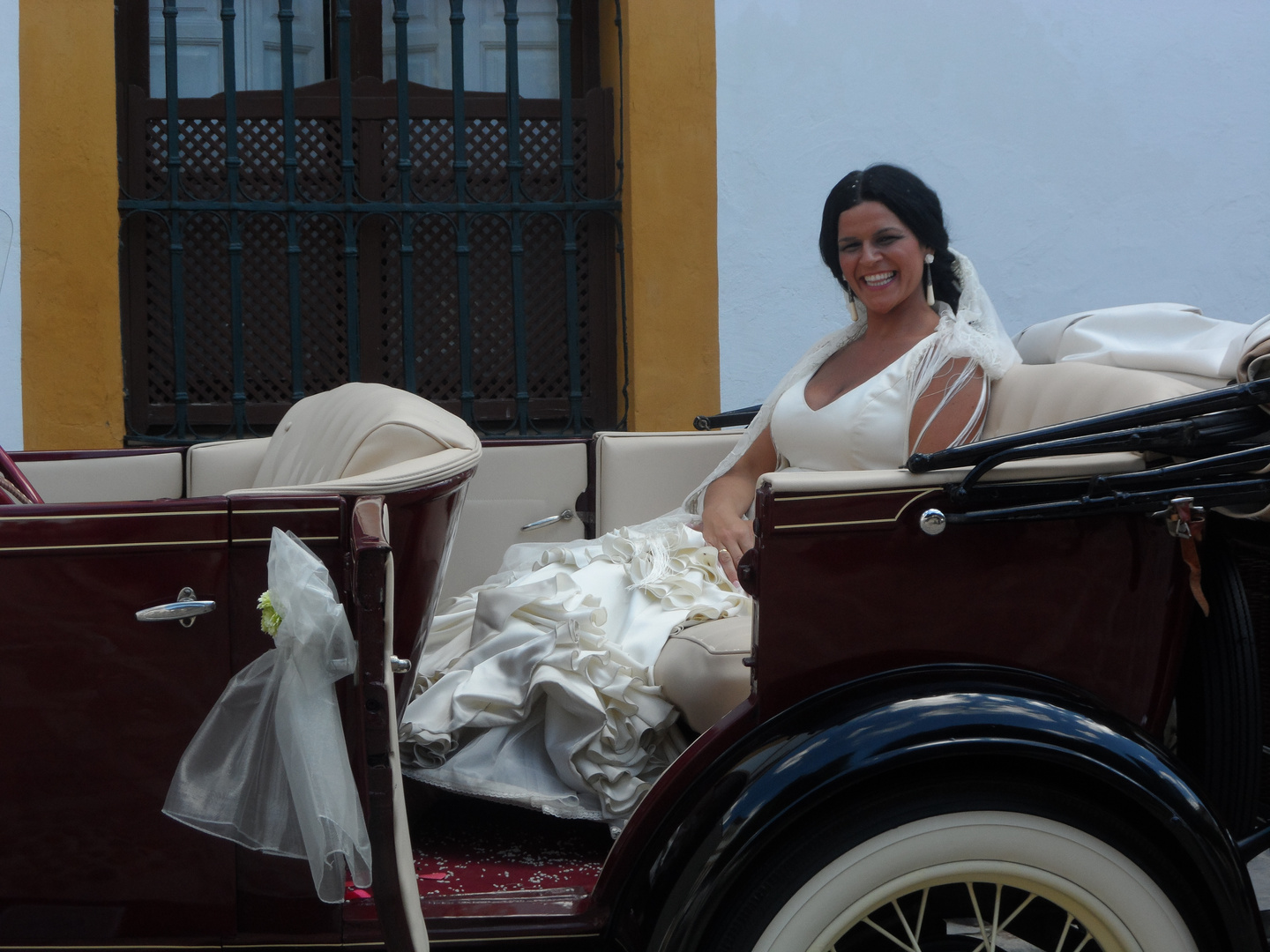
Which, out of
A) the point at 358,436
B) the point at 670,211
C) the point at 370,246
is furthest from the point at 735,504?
the point at 370,246

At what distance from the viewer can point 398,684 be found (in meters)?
1.63

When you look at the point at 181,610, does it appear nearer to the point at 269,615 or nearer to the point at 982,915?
the point at 269,615

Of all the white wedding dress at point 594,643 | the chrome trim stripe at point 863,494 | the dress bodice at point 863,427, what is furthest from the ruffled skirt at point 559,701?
the chrome trim stripe at point 863,494

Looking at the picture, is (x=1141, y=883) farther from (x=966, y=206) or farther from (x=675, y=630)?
(x=966, y=206)

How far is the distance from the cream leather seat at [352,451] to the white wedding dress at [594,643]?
1.24ft

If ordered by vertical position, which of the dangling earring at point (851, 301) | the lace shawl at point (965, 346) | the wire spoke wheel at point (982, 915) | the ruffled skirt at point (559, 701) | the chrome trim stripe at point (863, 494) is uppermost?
the dangling earring at point (851, 301)

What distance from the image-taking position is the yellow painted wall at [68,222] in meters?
3.58

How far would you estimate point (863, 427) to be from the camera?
229 cm

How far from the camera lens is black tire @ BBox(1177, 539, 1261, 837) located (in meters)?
1.51

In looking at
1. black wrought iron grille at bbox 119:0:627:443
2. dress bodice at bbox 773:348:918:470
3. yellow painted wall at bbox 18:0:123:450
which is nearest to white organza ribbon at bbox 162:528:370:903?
dress bodice at bbox 773:348:918:470

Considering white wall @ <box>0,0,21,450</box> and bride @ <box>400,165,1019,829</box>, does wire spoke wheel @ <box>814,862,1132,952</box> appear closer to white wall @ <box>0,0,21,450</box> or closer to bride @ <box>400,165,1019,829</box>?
bride @ <box>400,165,1019,829</box>

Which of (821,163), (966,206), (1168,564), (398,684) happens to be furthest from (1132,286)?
(398,684)

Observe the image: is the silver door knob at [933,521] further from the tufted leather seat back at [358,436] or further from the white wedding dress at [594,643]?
the tufted leather seat back at [358,436]

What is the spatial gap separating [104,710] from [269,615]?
0.93 ft
